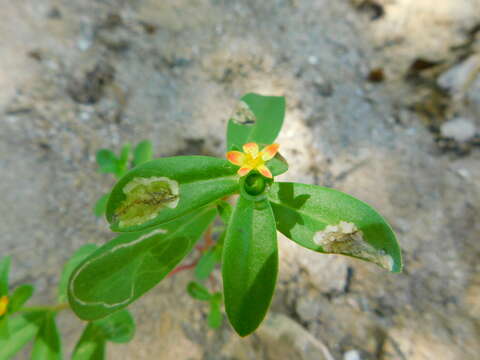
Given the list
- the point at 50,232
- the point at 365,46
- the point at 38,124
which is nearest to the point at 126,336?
the point at 50,232

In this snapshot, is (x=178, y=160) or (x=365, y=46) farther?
(x=365, y=46)

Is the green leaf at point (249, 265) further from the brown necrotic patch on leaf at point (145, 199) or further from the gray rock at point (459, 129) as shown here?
the gray rock at point (459, 129)

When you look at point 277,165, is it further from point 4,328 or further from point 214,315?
point 4,328

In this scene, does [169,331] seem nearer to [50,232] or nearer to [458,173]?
[50,232]

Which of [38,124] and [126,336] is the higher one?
[38,124]

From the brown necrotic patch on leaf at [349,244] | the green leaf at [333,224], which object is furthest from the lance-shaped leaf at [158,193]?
the brown necrotic patch on leaf at [349,244]

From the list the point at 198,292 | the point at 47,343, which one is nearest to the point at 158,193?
the point at 198,292
